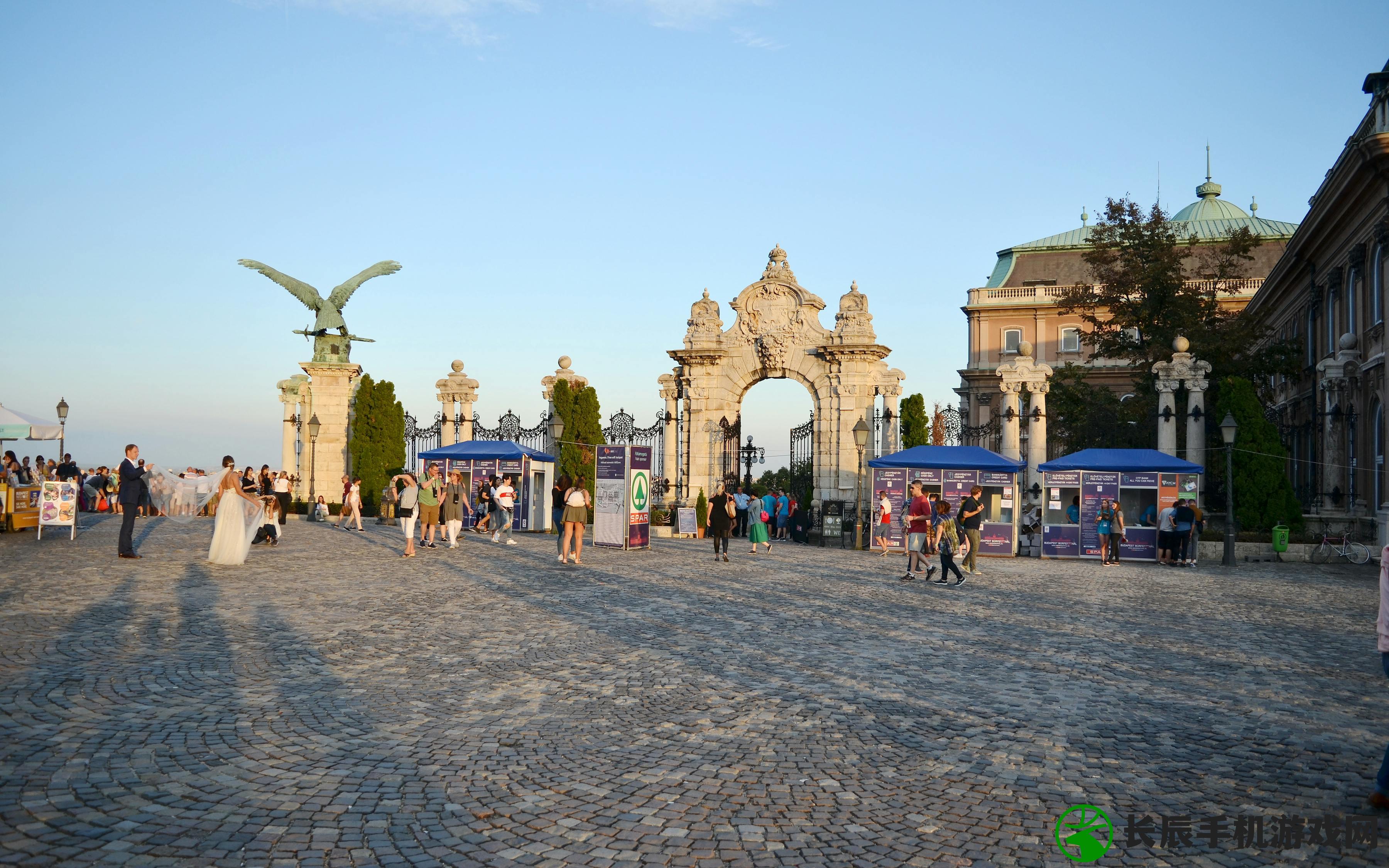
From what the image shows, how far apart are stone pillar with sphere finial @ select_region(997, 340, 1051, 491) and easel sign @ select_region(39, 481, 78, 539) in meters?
22.6

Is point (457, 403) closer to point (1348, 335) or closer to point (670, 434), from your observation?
point (670, 434)

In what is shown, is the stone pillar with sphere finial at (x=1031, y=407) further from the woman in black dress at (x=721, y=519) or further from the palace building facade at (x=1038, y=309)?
the palace building facade at (x=1038, y=309)

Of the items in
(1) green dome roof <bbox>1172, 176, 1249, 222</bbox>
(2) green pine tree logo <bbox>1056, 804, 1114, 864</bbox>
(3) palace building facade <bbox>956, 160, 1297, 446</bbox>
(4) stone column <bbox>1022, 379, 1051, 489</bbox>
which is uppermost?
(1) green dome roof <bbox>1172, 176, 1249, 222</bbox>

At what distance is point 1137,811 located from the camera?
5.48 meters

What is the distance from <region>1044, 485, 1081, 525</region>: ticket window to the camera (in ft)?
83.8

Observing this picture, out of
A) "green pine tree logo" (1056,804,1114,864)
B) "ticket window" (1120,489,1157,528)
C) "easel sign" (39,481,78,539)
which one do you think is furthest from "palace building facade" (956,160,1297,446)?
"green pine tree logo" (1056,804,1114,864)

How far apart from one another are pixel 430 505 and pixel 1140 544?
661 inches

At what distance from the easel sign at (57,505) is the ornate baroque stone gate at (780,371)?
1571 cm

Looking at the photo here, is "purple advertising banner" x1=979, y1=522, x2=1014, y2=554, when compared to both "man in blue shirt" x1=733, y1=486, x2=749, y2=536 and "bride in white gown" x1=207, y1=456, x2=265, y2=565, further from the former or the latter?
"bride in white gown" x1=207, y1=456, x2=265, y2=565

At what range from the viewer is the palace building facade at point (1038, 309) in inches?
2391

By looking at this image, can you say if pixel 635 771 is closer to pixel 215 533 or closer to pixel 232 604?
pixel 232 604

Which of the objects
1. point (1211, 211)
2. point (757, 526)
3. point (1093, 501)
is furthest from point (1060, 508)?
point (1211, 211)

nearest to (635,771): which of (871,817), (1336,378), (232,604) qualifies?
(871,817)

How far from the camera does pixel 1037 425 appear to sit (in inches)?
1102
